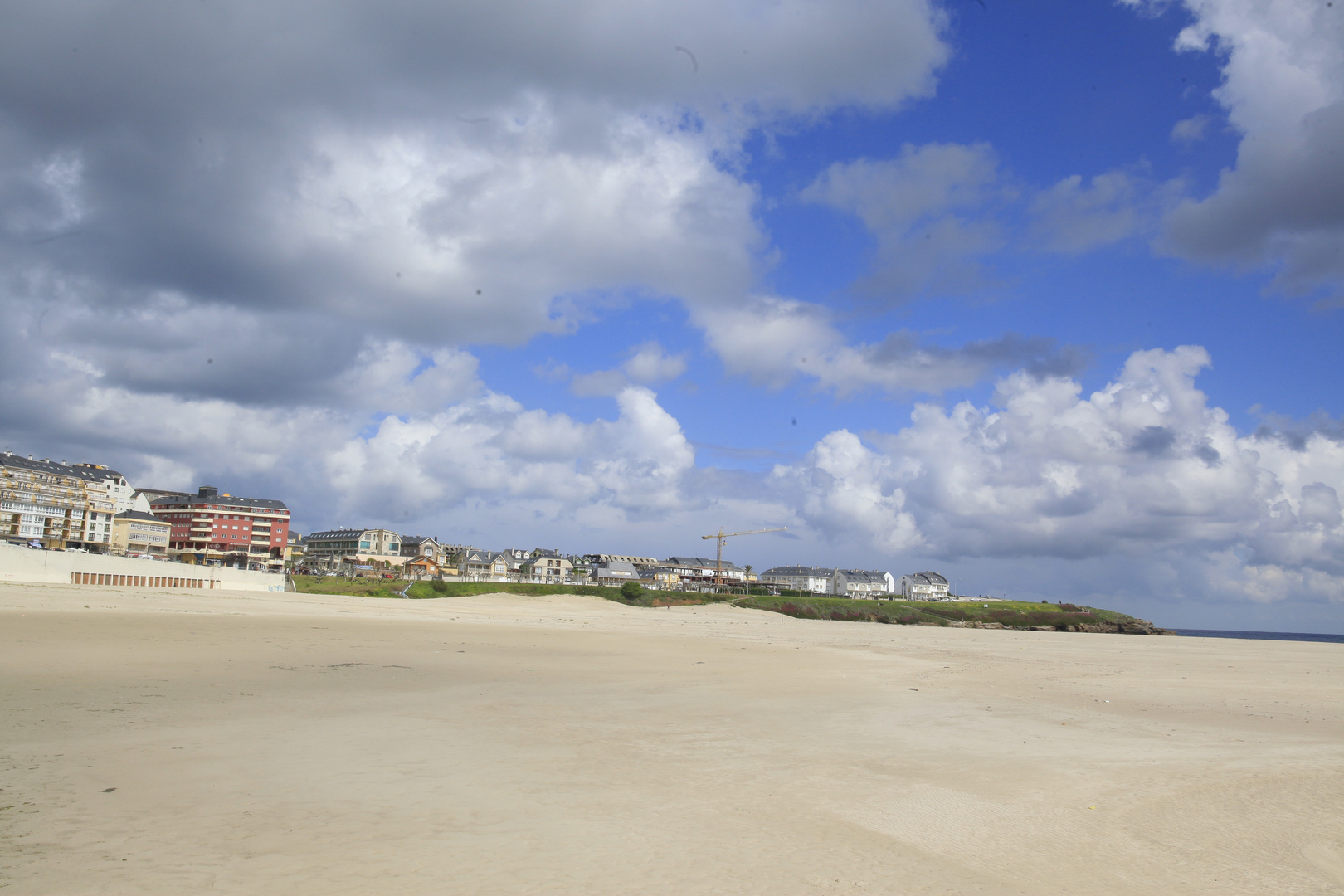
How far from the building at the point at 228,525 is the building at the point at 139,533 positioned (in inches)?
362

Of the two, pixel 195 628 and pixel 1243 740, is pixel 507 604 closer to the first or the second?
pixel 195 628

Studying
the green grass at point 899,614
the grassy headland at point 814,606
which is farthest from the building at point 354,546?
the green grass at point 899,614

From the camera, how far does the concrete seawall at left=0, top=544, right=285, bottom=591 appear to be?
48062 millimetres

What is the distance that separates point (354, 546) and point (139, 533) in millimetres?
48977

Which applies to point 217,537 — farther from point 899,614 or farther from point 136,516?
point 899,614

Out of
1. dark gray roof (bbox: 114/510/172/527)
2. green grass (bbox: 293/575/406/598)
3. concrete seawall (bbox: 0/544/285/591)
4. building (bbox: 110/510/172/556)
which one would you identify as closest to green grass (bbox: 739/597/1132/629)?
green grass (bbox: 293/575/406/598)

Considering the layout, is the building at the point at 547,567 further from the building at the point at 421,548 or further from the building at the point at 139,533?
the building at the point at 139,533

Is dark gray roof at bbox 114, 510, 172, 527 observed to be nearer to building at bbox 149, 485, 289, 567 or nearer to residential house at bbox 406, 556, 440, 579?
building at bbox 149, 485, 289, 567

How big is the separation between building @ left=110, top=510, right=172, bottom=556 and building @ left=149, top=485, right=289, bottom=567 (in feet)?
30.1

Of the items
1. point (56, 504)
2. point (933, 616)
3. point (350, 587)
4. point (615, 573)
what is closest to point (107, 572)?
point (350, 587)

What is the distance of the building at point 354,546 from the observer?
159 meters

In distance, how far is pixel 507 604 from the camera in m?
58.6

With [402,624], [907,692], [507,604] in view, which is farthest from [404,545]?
[907,692]

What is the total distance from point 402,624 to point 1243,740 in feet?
99.9
